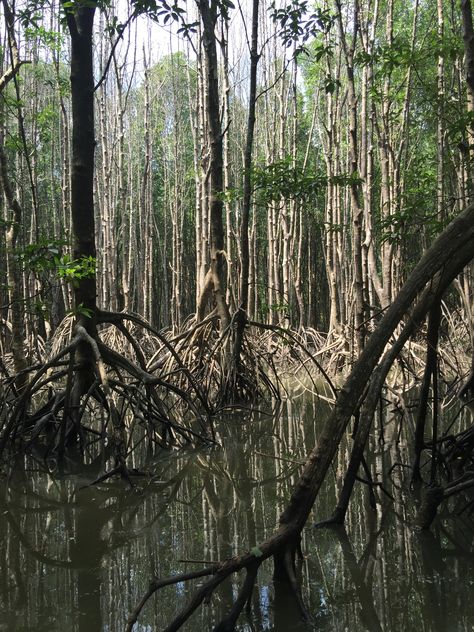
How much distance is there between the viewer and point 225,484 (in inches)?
A: 146

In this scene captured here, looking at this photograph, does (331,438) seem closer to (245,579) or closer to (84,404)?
(245,579)

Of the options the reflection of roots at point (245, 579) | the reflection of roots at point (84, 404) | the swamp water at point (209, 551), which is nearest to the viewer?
the reflection of roots at point (245, 579)

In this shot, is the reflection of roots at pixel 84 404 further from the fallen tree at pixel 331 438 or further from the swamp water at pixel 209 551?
the fallen tree at pixel 331 438

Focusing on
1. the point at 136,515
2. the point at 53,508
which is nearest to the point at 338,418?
the point at 136,515

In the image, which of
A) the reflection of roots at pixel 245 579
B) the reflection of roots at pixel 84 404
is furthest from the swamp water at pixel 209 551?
the reflection of roots at pixel 84 404

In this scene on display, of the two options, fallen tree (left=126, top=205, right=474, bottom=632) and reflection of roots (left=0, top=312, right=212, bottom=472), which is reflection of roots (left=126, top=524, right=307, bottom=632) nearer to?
fallen tree (left=126, top=205, right=474, bottom=632)

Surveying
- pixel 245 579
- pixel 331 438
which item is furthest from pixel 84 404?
pixel 245 579

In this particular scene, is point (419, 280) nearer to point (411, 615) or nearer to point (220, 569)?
point (411, 615)

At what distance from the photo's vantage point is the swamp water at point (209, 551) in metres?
2.02

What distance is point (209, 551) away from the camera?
2.61 m

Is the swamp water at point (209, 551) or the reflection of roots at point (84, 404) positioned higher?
the reflection of roots at point (84, 404)

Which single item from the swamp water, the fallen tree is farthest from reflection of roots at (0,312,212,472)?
the fallen tree

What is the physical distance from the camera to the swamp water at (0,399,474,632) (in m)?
2.02

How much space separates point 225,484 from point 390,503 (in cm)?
108
